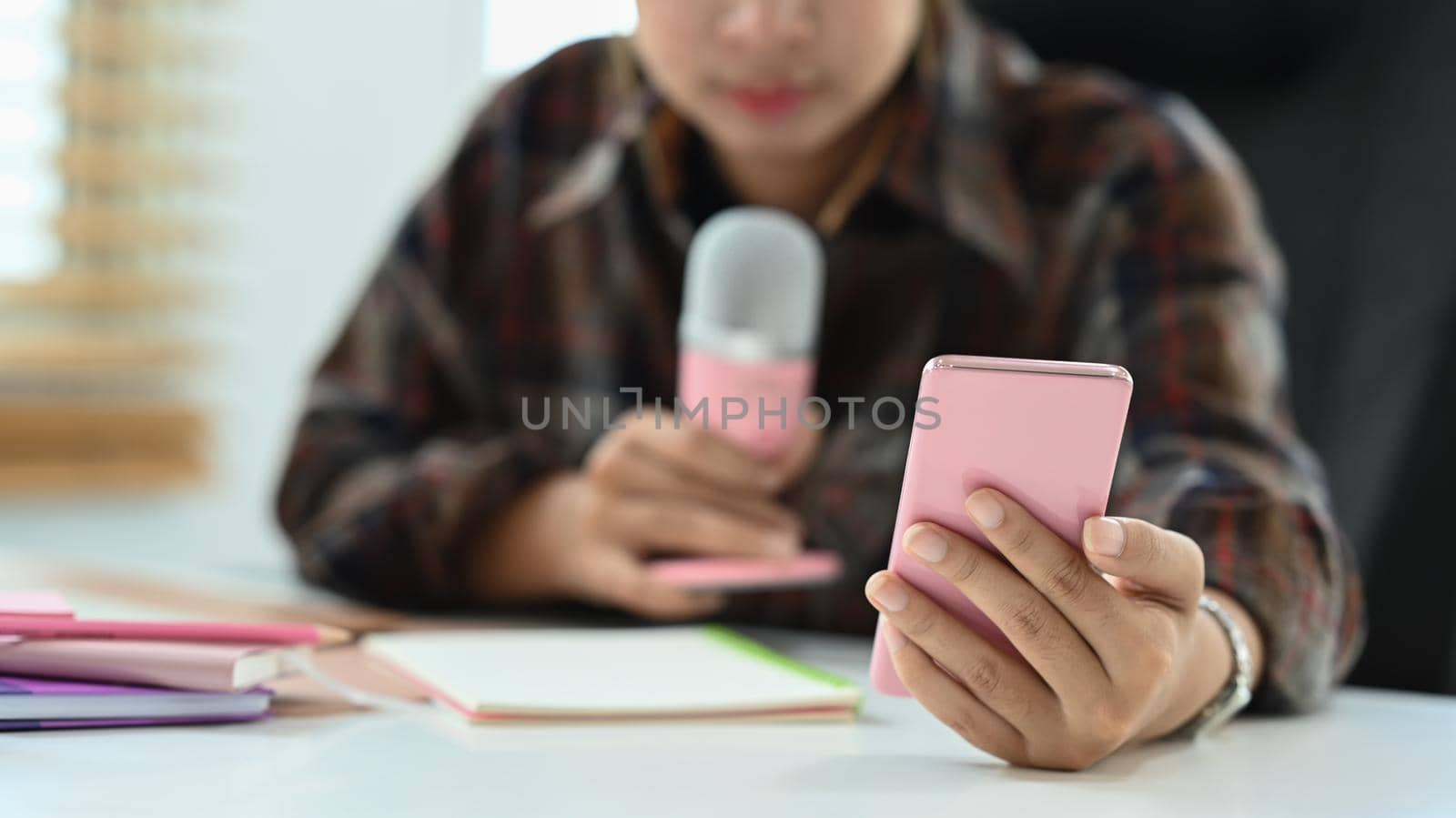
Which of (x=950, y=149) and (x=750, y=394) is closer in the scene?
(x=750, y=394)

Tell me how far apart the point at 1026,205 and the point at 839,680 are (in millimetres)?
442

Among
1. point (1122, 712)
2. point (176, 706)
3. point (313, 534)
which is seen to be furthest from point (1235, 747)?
point (313, 534)

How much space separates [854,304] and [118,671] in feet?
1.82

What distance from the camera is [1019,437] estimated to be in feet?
1.46

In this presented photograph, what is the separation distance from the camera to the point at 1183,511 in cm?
68

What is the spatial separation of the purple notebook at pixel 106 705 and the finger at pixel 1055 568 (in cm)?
27

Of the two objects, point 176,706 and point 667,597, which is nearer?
point 176,706

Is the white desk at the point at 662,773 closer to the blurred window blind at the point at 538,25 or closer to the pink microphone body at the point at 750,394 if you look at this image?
the pink microphone body at the point at 750,394

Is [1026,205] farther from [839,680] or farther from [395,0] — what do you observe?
[395,0]

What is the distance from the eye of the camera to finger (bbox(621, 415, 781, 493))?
770 mm

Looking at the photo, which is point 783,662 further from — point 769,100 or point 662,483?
point 769,100

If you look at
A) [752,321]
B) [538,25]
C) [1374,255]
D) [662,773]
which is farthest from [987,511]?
[538,25]

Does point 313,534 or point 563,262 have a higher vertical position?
point 563,262

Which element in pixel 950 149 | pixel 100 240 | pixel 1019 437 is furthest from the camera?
pixel 100 240
